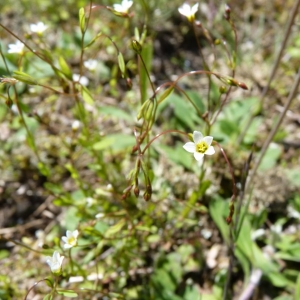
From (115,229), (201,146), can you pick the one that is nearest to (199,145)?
(201,146)

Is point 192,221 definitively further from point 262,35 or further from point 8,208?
point 262,35

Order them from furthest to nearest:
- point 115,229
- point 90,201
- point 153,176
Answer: point 90,201 → point 115,229 → point 153,176

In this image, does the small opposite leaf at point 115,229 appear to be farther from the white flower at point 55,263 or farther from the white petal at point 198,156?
the white petal at point 198,156

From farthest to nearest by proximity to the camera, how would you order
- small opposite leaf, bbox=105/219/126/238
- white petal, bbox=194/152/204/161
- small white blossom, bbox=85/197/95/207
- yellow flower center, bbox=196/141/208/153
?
small white blossom, bbox=85/197/95/207 < small opposite leaf, bbox=105/219/126/238 < yellow flower center, bbox=196/141/208/153 < white petal, bbox=194/152/204/161

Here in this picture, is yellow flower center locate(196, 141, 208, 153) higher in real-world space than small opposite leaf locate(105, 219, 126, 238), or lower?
higher

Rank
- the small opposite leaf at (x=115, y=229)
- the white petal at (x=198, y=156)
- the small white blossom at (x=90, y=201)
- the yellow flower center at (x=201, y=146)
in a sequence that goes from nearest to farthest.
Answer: the white petal at (x=198, y=156)
the yellow flower center at (x=201, y=146)
the small opposite leaf at (x=115, y=229)
the small white blossom at (x=90, y=201)

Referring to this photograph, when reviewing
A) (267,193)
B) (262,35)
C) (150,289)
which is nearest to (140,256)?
(150,289)

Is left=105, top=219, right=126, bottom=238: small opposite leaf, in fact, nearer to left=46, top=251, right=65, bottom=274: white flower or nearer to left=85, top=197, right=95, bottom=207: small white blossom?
left=85, top=197, right=95, bottom=207: small white blossom

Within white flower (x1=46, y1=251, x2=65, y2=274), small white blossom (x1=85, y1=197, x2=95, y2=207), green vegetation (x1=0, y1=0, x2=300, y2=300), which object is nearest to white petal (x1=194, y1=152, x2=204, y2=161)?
green vegetation (x1=0, y1=0, x2=300, y2=300)

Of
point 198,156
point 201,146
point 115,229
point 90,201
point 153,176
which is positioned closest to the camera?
point 198,156

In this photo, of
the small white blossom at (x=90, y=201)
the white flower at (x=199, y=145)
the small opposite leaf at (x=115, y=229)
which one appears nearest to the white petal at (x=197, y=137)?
the white flower at (x=199, y=145)

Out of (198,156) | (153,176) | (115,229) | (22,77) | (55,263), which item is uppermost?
(22,77)

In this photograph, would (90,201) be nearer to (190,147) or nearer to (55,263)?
(55,263)
